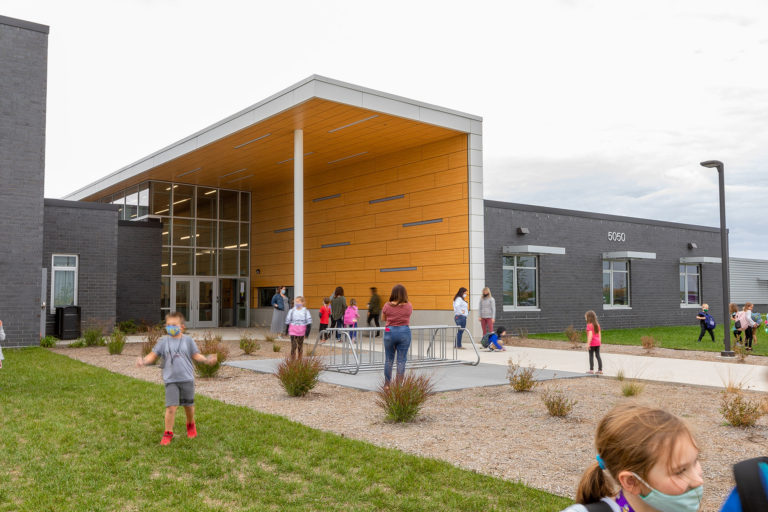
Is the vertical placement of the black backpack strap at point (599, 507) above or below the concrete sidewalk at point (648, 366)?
above

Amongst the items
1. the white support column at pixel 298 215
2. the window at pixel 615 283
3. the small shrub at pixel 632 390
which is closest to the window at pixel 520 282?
the window at pixel 615 283

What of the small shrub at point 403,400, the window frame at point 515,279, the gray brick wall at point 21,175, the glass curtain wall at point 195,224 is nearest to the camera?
the small shrub at point 403,400

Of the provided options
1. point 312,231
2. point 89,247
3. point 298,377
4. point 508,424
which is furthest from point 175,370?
point 312,231

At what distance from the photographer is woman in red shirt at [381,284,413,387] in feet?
32.9

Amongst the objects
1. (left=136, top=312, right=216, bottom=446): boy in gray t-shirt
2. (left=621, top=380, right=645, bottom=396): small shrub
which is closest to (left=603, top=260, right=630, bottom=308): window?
(left=621, top=380, right=645, bottom=396): small shrub

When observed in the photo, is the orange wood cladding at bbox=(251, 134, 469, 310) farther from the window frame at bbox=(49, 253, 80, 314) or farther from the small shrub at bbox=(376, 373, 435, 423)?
the small shrub at bbox=(376, 373, 435, 423)

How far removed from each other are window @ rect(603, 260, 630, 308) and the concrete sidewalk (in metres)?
10.1

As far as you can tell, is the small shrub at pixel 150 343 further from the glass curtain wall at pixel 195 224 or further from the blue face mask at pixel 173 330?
the glass curtain wall at pixel 195 224

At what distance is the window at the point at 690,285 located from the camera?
3144 cm

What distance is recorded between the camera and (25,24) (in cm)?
1803

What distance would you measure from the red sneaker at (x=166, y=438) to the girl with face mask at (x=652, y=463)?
5684mm

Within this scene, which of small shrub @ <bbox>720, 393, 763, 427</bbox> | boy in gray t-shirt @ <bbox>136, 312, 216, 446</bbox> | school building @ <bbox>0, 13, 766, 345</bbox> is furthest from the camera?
school building @ <bbox>0, 13, 766, 345</bbox>

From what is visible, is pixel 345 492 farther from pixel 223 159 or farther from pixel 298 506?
pixel 223 159

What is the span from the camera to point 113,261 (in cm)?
2330
